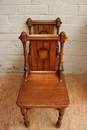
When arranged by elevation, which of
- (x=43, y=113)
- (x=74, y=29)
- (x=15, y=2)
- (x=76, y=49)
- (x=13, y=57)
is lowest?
(x=43, y=113)

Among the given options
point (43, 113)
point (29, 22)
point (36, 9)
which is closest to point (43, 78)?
point (43, 113)

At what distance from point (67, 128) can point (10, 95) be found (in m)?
0.72

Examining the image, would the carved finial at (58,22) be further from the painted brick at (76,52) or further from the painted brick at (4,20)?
the painted brick at (4,20)

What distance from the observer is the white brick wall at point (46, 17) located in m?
1.31

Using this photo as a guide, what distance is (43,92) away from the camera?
3.54 ft

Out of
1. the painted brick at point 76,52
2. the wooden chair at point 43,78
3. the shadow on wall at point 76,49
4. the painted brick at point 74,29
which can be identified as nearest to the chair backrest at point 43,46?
the wooden chair at point 43,78

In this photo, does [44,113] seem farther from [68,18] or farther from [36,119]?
[68,18]

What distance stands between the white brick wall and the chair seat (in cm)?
54

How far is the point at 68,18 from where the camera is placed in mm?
1391

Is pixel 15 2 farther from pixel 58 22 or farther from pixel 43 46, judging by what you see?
pixel 43 46

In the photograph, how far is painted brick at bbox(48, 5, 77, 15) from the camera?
4.35 ft

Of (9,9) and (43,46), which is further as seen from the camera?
(9,9)

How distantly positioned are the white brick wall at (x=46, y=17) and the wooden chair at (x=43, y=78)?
45 cm

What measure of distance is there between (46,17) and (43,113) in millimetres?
995
